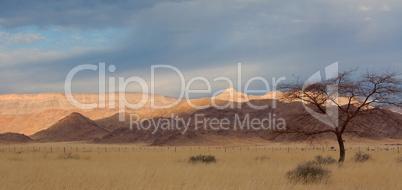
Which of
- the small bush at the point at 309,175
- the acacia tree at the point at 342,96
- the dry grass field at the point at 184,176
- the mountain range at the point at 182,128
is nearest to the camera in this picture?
the dry grass field at the point at 184,176

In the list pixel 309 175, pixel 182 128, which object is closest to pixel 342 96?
pixel 309 175

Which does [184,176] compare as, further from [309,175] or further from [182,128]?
[182,128]

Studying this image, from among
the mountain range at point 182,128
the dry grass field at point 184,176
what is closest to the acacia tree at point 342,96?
the dry grass field at point 184,176

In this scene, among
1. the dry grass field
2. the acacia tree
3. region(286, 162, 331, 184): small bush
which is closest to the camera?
the dry grass field

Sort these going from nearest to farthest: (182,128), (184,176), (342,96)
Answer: (184,176) < (342,96) < (182,128)

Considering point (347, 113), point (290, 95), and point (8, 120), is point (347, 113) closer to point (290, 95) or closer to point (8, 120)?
point (290, 95)

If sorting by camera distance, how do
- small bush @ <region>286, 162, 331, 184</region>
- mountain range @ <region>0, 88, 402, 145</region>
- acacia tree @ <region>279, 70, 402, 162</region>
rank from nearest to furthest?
1. small bush @ <region>286, 162, 331, 184</region>
2. acacia tree @ <region>279, 70, 402, 162</region>
3. mountain range @ <region>0, 88, 402, 145</region>

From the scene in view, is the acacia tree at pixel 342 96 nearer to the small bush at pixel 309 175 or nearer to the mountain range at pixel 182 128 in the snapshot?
the small bush at pixel 309 175

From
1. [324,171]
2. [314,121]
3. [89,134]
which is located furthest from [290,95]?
[89,134]

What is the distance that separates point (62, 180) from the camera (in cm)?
1473

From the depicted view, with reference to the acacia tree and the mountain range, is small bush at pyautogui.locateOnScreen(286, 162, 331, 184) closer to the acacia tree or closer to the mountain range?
the acacia tree

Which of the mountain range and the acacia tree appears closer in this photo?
the acacia tree

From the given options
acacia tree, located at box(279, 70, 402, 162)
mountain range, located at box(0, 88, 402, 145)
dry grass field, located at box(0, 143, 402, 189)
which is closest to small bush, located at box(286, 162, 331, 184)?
dry grass field, located at box(0, 143, 402, 189)

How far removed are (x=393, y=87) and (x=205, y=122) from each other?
96.3 m
